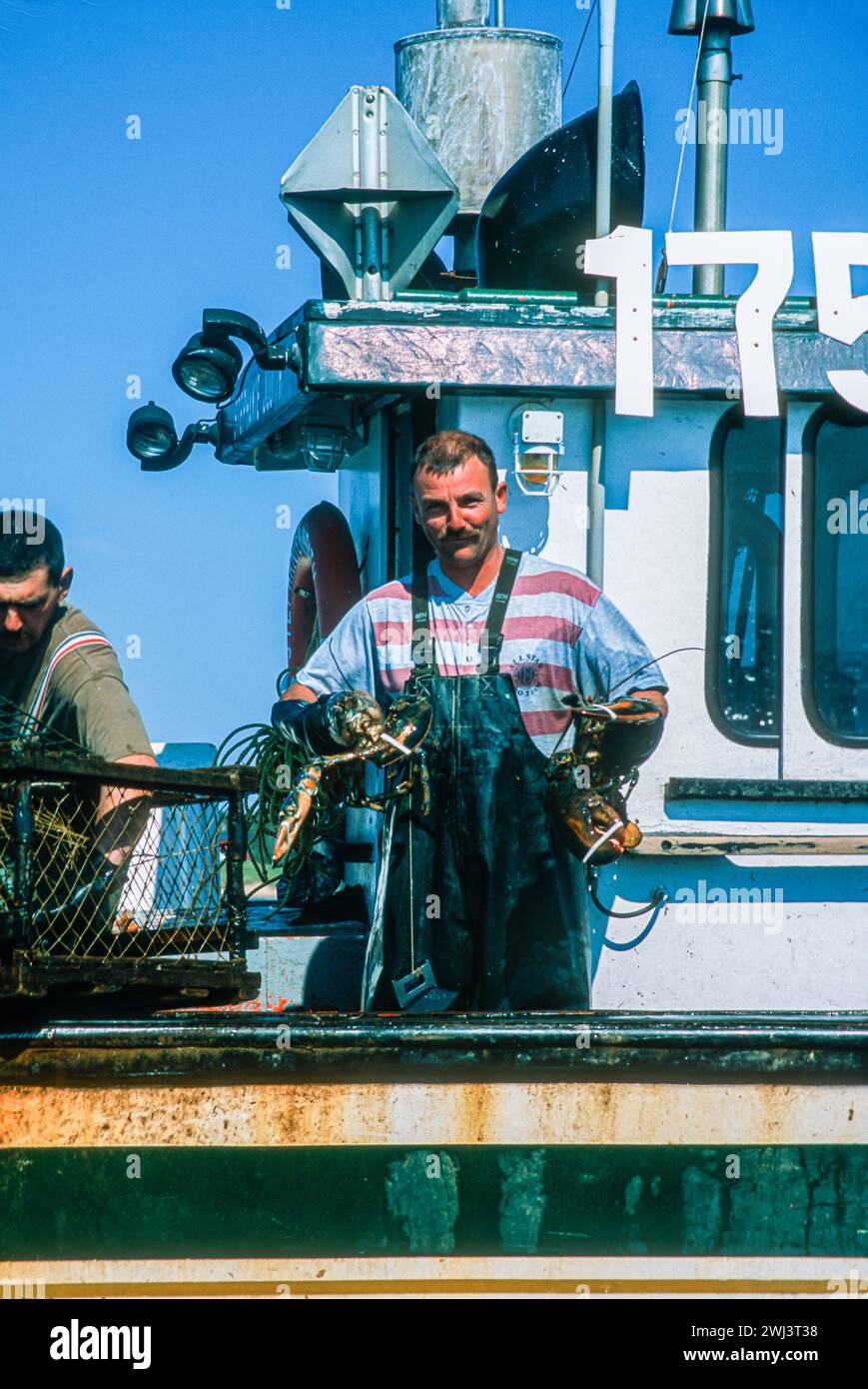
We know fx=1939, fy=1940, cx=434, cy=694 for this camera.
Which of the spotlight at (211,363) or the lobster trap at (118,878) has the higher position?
the spotlight at (211,363)

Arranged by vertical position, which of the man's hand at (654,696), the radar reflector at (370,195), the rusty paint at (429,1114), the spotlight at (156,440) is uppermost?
the radar reflector at (370,195)

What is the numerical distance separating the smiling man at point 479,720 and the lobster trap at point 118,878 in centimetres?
39

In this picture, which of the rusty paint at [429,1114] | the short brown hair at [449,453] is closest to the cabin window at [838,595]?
the short brown hair at [449,453]

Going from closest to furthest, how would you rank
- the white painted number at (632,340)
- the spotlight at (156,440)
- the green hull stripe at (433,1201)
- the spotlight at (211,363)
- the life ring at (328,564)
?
the green hull stripe at (433,1201) < the white painted number at (632,340) < the life ring at (328,564) < the spotlight at (211,363) < the spotlight at (156,440)

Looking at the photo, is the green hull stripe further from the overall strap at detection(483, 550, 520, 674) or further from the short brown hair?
the short brown hair

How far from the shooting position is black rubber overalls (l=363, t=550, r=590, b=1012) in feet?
16.1

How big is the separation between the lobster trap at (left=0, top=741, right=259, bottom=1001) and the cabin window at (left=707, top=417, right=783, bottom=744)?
4.83ft

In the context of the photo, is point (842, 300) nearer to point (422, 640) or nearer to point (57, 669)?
point (422, 640)

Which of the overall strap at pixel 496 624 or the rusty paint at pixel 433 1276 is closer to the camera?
the rusty paint at pixel 433 1276

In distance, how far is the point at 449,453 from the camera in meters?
4.89

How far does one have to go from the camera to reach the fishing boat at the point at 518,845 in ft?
14.4

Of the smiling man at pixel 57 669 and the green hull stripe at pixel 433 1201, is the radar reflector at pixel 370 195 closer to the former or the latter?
the smiling man at pixel 57 669

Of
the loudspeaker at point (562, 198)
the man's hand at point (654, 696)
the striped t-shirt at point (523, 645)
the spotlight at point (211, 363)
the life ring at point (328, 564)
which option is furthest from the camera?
the spotlight at point (211, 363)

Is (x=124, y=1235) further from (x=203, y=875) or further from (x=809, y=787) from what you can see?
(x=809, y=787)
